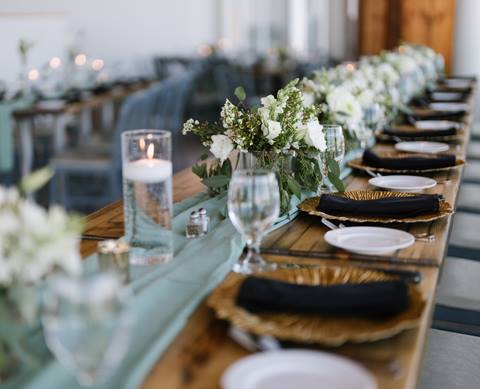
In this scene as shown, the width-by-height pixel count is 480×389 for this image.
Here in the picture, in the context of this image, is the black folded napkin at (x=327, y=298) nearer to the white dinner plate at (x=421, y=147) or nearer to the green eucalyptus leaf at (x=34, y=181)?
the green eucalyptus leaf at (x=34, y=181)

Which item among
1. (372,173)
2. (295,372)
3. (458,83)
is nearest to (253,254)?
(295,372)

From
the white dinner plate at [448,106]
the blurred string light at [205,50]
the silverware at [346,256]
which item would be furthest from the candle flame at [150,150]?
the blurred string light at [205,50]

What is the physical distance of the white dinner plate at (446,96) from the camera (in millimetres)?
4852

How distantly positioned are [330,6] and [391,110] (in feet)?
25.4

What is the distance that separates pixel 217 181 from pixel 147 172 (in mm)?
474

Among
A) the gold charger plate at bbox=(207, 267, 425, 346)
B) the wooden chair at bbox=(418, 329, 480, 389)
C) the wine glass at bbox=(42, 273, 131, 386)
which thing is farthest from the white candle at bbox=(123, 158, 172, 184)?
the wooden chair at bbox=(418, 329, 480, 389)

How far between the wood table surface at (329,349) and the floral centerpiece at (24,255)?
20 centimetres

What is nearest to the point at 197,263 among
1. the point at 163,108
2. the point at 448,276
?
the point at 448,276

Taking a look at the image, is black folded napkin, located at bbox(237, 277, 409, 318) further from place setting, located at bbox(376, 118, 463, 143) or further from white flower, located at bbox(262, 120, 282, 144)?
place setting, located at bbox(376, 118, 463, 143)

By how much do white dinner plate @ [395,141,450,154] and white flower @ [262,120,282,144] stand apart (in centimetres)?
111

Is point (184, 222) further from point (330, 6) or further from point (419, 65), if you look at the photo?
point (330, 6)

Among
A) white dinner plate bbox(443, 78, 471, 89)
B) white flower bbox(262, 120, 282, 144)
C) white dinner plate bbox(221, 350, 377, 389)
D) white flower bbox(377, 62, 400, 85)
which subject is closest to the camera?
white dinner plate bbox(221, 350, 377, 389)

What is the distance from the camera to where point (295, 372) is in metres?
1.09

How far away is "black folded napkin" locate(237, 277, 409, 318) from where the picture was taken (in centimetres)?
125
